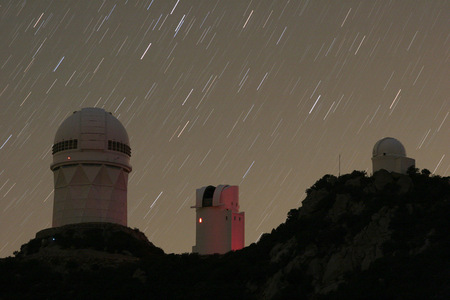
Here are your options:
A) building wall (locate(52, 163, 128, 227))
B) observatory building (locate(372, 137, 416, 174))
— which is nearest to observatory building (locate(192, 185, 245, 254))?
building wall (locate(52, 163, 128, 227))

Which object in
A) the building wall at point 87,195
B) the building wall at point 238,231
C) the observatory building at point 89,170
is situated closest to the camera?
the building wall at point 87,195

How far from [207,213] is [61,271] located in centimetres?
1832

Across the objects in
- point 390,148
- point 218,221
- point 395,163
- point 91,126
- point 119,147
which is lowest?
point 218,221

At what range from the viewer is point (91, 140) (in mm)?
89812

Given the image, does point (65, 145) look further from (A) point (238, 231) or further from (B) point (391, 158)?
(B) point (391, 158)

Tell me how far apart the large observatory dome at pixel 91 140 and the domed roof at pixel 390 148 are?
90.2ft

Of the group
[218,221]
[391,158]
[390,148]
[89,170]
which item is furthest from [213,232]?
[390,148]

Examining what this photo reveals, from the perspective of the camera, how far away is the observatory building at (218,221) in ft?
297

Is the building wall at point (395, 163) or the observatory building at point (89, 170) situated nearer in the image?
the building wall at point (395, 163)

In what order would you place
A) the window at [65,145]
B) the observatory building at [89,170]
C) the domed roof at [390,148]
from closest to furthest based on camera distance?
the domed roof at [390,148]
the observatory building at [89,170]
the window at [65,145]

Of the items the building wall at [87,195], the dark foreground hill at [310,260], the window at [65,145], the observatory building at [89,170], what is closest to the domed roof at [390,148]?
the dark foreground hill at [310,260]

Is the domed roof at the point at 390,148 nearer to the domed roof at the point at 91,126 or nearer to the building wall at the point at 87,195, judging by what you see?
the building wall at the point at 87,195

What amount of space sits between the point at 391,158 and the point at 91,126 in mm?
31556

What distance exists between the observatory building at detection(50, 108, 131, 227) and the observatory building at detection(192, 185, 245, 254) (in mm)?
8017
